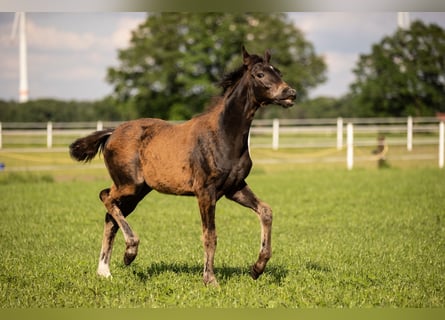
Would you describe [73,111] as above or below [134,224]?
above

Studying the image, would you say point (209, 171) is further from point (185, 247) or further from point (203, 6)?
point (185, 247)

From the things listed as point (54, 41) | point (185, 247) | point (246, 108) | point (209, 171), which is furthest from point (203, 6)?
point (54, 41)

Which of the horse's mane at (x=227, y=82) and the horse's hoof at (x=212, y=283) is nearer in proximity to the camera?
the horse's hoof at (x=212, y=283)

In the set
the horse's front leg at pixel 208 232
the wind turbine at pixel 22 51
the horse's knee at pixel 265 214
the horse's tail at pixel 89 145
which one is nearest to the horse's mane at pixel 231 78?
the horse's front leg at pixel 208 232

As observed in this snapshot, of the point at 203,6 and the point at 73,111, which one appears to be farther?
the point at 73,111

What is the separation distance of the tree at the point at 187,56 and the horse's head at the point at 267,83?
113 ft

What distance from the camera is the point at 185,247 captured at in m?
9.12

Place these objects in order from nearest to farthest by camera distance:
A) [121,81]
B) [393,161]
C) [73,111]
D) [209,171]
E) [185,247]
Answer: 1. [209,171]
2. [185,247]
3. [393,161]
4. [73,111]
5. [121,81]

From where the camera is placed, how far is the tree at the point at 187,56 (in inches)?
1670

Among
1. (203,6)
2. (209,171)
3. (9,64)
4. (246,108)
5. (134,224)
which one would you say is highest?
(9,64)

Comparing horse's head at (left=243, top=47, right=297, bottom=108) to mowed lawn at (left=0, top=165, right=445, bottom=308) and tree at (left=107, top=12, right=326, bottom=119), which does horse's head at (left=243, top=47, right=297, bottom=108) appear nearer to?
mowed lawn at (left=0, top=165, right=445, bottom=308)

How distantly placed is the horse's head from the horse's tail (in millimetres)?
2048

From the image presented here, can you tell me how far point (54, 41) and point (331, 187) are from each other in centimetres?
2789

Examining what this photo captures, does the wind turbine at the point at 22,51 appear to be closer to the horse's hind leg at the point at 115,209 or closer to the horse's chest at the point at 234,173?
the horse's hind leg at the point at 115,209
